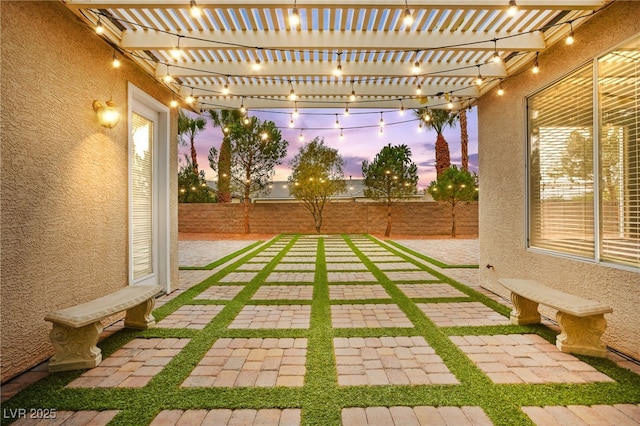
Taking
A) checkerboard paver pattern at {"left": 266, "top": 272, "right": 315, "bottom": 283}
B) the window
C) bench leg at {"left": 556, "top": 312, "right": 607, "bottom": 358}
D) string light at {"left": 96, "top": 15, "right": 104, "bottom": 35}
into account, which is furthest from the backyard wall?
string light at {"left": 96, "top": 15, "right": 104, "bottom": 35}

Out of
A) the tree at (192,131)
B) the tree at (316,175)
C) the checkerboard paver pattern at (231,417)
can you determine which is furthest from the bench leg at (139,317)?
the tree at (192,131)

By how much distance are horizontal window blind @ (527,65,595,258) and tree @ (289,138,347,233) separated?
498 inches

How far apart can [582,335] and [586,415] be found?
1.18m

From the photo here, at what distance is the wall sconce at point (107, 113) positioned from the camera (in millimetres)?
3734

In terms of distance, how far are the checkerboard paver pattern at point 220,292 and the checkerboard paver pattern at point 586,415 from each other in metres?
4.12

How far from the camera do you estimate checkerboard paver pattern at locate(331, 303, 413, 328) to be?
3.98m

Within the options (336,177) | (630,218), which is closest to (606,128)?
(630,218)

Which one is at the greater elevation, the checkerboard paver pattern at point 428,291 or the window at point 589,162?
the window at point 589,162

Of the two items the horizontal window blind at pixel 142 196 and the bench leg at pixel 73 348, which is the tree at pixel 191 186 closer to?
the horizontal window blind at pixel 142 196

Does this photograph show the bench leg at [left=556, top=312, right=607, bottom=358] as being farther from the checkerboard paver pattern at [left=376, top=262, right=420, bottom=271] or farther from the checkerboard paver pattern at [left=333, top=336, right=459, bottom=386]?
the checkerboard paver pattern at [left=376, top=262, right=420, bottom=271]

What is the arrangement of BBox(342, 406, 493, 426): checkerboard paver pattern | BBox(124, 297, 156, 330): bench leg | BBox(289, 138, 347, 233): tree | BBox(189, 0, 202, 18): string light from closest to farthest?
BBox(342, 406, 493, 426): checkerboard paver pattern, BBox(189, 0, 202, 18): string light, BBox(124, 297, 156, 330): bench leg, BBox(289, 138, 347, 233): tree

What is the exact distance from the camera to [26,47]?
9.24 ft

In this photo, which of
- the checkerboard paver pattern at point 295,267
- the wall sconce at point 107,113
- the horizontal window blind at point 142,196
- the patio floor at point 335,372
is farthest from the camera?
the checkerboard paver pattern at point 295,267

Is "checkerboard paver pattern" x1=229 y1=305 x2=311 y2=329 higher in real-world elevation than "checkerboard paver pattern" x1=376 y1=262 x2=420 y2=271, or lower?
lower
